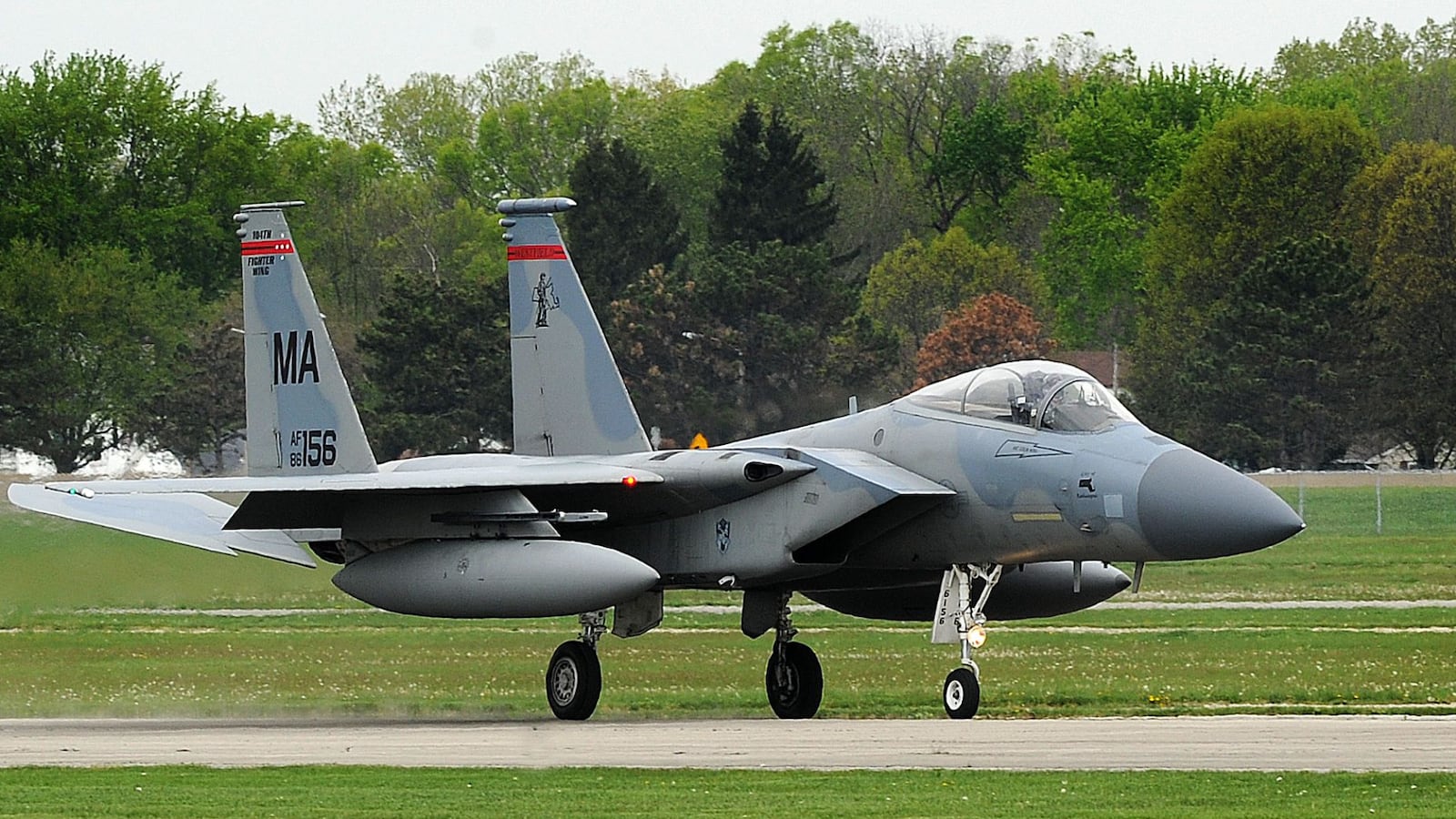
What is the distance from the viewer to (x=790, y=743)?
51.1 feet

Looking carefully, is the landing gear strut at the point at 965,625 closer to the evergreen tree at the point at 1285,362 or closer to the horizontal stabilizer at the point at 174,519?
the horizontal stabilizer at the point at 174,519

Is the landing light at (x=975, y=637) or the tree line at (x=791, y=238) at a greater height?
the tree line at (x=791, y=238)

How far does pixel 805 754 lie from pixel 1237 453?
45532 mm

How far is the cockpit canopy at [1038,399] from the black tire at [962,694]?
1.88 meters

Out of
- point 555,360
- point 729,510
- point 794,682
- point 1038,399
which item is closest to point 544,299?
point 555,360

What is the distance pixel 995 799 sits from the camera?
12141 millimetres

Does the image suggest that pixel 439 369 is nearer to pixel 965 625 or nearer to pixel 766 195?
pixel 766 195

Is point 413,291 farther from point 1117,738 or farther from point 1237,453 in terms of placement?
point 1117,738

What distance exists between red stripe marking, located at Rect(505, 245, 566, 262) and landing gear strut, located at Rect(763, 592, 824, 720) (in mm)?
4334

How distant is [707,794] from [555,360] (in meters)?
9.23

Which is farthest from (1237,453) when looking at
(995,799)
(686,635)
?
(995,799)

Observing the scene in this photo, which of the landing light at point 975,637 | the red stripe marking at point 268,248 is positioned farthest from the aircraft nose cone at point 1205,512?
the red stripe marking at point 268,248

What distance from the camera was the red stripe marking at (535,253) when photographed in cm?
2161

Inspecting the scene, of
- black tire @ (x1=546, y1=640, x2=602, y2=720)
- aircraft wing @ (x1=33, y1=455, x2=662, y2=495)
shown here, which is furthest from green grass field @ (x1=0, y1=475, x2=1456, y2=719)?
aircraft wing @ (x1=33, y1=455, x2=662, y2=495)
